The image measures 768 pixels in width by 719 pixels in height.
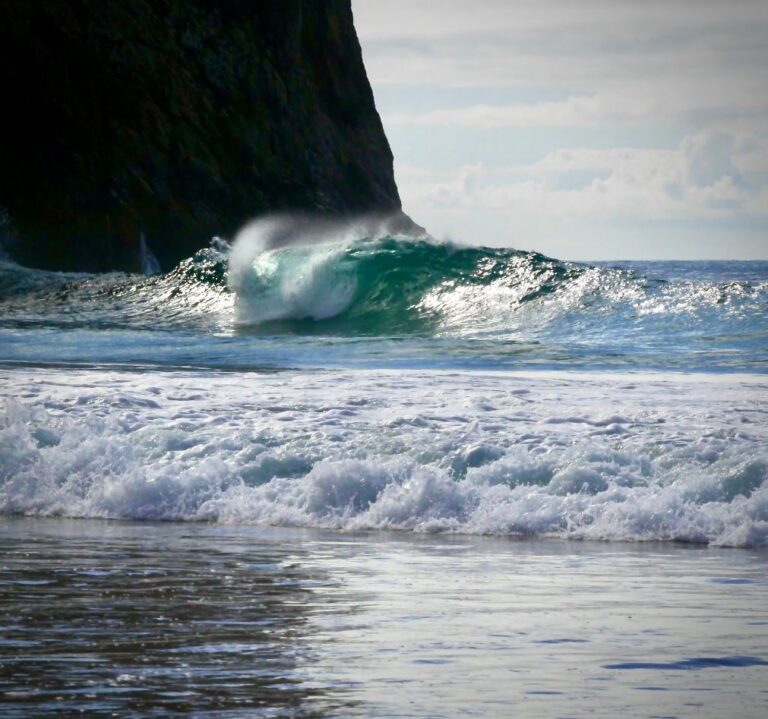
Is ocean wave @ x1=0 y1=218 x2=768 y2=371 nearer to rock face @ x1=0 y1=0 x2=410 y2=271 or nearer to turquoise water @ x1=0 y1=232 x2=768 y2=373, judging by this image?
turquoise water @ x1=0 y1=232 x2=768 y2=373

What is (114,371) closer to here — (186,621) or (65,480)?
(65,480)

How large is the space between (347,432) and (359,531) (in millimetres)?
1684

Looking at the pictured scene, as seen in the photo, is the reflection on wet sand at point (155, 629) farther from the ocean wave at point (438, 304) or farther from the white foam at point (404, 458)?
the ocean wave at point (438, 304)

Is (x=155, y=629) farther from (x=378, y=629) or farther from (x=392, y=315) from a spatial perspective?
(x=392, y=315)

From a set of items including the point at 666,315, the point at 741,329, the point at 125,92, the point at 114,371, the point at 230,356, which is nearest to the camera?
the point at 114,371

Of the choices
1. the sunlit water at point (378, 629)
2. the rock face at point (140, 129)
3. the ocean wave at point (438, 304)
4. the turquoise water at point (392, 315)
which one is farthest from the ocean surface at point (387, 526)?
the rock face at point (140, 129)

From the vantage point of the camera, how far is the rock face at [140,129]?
38625 mm

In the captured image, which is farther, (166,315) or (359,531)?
(166,315)

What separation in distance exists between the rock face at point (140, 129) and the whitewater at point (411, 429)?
18532 millimetres

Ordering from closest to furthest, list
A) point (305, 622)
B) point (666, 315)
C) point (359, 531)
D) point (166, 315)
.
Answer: point (305, 622), point (359, 531), point (666, 315), point (166, 315)

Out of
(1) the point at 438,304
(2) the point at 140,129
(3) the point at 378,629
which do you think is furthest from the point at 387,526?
(2) the point at 140,129

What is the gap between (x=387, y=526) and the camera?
28.7ft

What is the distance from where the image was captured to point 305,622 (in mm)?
5633

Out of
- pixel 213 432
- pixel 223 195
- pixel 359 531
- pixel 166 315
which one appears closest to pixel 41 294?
pixel 166 315
